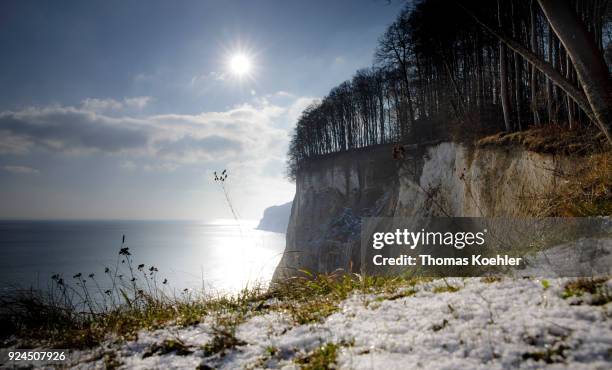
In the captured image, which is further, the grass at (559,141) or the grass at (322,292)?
the grass at (559,141)

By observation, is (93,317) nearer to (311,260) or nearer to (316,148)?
(311,260)

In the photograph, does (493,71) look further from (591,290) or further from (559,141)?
(591,290)

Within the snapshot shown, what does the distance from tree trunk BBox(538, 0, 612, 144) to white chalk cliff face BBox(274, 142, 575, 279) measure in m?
2.12

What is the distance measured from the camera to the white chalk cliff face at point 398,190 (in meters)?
7.49

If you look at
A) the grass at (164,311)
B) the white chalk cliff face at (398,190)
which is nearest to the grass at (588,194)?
the white chalk cliff face at (398,190)

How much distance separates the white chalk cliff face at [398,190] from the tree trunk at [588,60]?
2.12 m

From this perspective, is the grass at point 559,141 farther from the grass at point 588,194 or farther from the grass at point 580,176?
the grass at point 588,194

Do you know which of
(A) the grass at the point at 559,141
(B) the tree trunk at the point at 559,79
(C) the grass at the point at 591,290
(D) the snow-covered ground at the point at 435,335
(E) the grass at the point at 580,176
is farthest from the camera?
(A) the grass at the point at 559,141

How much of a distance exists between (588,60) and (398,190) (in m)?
Result: 25.1

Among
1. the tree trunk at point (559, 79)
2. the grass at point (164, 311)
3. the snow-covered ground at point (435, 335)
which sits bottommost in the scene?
the grass at point (164, 311)

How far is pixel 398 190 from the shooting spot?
26500 millimetres

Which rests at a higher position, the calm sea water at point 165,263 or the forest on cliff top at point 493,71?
the forest on cliff top at point 493,71

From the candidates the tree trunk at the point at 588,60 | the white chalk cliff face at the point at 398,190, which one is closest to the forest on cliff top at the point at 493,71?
the tree trunk at the point at 588,60

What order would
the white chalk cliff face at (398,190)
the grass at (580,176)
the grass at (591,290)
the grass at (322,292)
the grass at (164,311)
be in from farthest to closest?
1. the white chalk cliff face at (398,190)
2. the grass at (580,176)
3. the grass at (164,311)
4. the grass at (322,292)
5. the grass at (591,290)
